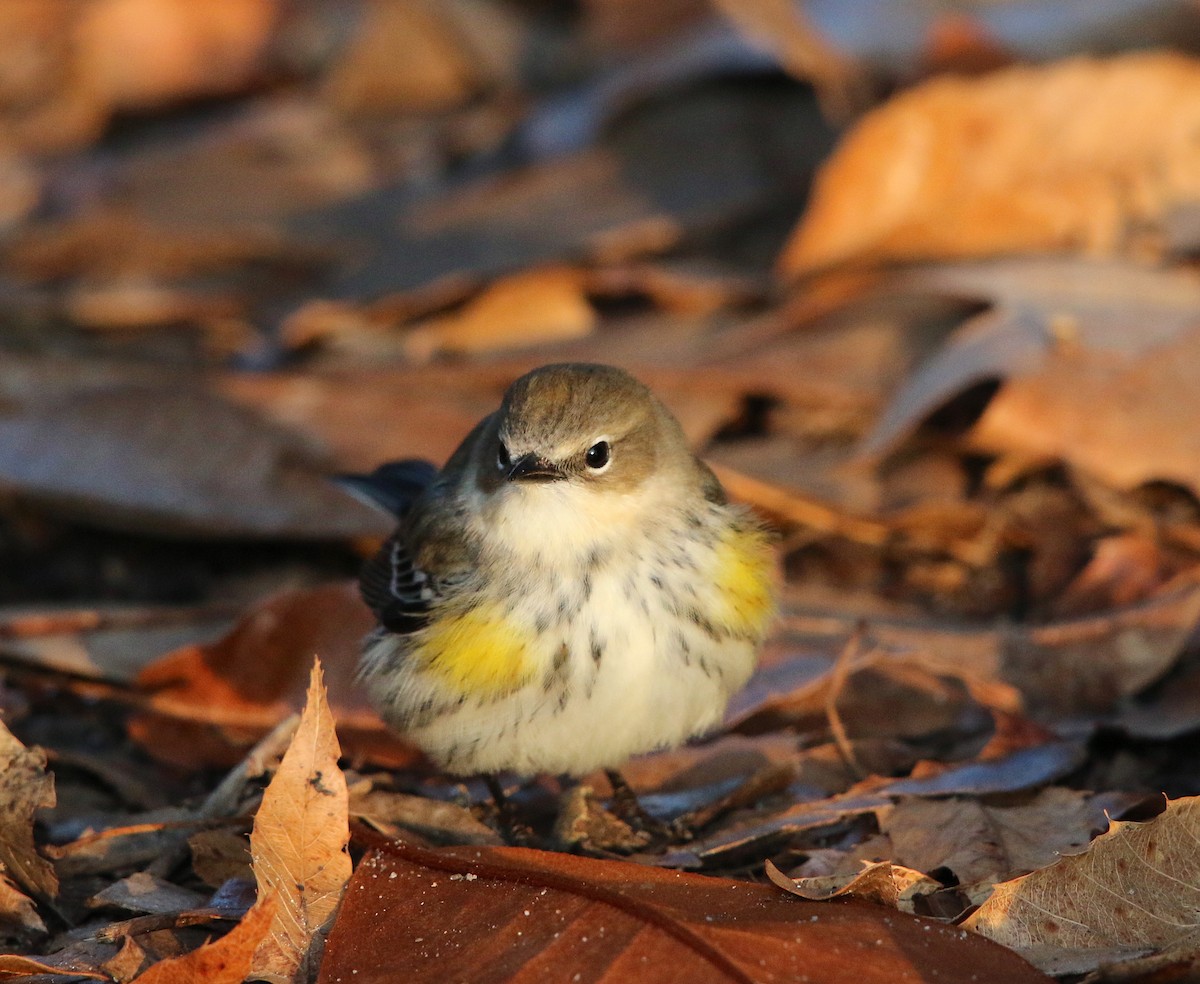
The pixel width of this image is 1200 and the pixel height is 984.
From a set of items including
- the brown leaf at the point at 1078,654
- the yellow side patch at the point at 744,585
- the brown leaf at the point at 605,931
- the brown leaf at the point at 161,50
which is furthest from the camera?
the brown leaf at the point at 161,50

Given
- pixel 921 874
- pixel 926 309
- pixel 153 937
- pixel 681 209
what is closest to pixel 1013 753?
pixel 921 874

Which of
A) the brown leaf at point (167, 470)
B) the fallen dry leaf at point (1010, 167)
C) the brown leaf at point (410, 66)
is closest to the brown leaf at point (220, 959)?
the brown leaf at point (167, 470)

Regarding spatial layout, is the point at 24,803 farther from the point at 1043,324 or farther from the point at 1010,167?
the point at 1010,167

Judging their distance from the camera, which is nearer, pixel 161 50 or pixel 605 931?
pixel 605 931

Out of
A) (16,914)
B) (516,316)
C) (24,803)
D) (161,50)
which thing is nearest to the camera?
(16,914)

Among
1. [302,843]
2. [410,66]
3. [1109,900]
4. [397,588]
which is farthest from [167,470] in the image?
[410,66]

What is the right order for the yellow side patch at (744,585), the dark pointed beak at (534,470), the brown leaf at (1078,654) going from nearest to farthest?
1. the dark pointed beak at (534,470)
2. the yellow side patch at (744,585)
3. the brown leaf at (1078,654)

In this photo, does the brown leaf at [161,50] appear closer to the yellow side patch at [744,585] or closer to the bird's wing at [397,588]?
the bird's wing at [397,588]

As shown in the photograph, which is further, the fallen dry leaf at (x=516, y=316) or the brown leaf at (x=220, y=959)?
the fallen dry leaf at (x=516, y=316)
